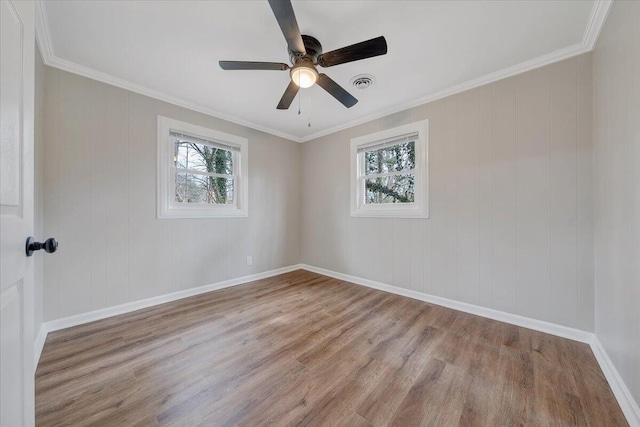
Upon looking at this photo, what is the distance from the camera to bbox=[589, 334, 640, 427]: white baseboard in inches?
47.7

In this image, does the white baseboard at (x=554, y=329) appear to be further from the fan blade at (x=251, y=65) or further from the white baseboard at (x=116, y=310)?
the fan blade at (x=251, y=65)

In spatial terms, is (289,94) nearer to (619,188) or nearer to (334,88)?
(334,88)

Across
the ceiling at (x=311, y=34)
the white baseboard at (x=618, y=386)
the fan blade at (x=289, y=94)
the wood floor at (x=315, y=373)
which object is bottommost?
the wood floor at (x=315, y=373)

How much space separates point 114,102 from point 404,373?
365 centimetres

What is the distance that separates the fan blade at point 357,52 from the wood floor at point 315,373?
2179 millimetres

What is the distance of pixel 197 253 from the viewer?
3066 millimetres

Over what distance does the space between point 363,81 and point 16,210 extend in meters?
2.65

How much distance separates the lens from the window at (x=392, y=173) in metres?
2.89

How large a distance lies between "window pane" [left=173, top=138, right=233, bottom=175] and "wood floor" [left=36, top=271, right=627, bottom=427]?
1801 mm

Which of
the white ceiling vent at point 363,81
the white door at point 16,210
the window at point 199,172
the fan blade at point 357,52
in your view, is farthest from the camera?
the window at point 199,172

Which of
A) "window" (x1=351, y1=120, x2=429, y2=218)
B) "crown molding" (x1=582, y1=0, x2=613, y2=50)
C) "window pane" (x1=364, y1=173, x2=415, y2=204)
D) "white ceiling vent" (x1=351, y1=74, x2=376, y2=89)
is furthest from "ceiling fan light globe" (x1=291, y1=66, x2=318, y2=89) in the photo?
"crown molding" (x1=582, y1=0, x2=613, y2=50)

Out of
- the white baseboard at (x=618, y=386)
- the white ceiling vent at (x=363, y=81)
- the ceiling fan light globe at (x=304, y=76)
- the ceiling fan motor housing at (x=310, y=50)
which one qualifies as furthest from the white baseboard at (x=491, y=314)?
the ceiling fan motor housing at (x=310, y=50)

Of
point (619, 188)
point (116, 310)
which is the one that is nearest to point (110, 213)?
point (116, 310)

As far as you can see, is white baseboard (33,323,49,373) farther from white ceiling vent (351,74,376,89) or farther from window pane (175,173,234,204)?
white ceiling vent (351,74,376,89)
